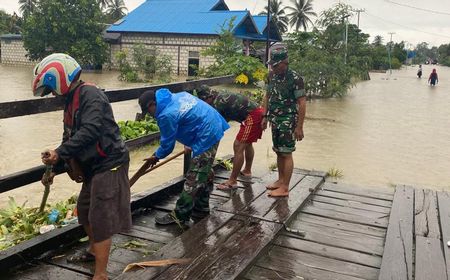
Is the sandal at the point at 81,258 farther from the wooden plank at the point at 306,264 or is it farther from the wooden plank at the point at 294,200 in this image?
the wooden plank at the point at 294,200

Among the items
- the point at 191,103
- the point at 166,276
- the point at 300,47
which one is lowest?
the point at 166,276

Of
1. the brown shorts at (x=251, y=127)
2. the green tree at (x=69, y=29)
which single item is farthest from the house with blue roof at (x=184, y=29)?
the brown shorts at (x=251, y=127)

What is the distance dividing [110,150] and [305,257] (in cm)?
161

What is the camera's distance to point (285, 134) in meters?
4.40

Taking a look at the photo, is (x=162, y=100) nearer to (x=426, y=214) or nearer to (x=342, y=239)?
(x=342, y=239)

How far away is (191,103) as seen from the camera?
138 inches

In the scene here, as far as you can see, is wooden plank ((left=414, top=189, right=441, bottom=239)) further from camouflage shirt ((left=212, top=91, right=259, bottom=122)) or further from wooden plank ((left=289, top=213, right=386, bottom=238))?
camouflage shirt ((left=212, top=91, right=259, bottom=122))

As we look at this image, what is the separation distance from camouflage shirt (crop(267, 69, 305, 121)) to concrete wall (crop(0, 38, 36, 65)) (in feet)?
116

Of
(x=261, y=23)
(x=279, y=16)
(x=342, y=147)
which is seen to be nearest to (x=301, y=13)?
(x=279, y=16)

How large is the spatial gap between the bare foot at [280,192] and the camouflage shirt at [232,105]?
0.92 meters

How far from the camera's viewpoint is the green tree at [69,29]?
29.7 m

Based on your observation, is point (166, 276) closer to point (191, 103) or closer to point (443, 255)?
point (191, 103)

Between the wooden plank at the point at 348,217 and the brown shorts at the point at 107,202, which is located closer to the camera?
the brown shorts at the point at 107,202

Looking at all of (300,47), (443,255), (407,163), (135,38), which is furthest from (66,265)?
(135,38)
